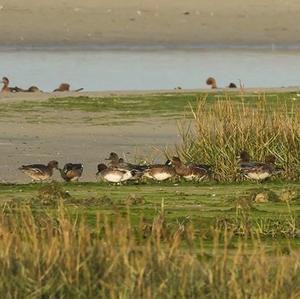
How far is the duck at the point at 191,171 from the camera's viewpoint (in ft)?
52.4

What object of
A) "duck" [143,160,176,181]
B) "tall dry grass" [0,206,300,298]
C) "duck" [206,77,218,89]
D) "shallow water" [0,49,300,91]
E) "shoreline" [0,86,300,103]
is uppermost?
"shallow water" [0,49,300,91]

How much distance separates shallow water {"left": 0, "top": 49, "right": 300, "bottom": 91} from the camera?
109 feet

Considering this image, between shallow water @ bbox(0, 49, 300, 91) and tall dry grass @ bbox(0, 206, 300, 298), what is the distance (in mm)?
22425

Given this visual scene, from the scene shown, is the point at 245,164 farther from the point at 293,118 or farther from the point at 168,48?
the point at 168,48

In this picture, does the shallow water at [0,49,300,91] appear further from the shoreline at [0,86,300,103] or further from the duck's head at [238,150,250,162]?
the duck's head at [238,150,250,162]

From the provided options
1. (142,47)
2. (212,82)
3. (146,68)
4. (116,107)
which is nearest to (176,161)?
(116,107)

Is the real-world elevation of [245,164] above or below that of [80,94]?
below

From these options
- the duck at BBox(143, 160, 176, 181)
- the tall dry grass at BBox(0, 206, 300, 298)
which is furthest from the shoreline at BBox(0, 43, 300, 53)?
the tall dry grass at BBox(0, 206, 300, 298)

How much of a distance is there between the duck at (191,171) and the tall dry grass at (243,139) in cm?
48

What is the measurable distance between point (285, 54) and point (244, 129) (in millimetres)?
24570

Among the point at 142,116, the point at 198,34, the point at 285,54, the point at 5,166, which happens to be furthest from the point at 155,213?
the point at 198,34

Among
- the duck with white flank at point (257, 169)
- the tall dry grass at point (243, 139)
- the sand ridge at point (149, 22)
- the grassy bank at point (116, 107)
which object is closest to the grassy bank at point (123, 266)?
the duck with white flank at point (257, 169)

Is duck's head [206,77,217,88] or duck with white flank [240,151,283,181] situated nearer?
duck with white flank [240,151,283,181]

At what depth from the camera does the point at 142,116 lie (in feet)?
81.4
